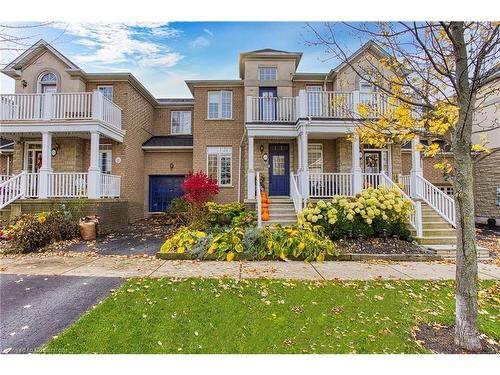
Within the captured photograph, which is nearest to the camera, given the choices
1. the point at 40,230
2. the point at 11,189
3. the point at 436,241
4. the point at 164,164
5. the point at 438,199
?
the point at 40,230

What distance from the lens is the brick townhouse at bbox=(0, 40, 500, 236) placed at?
11.0 metres

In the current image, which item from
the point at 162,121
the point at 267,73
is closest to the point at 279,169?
the point at 267,73

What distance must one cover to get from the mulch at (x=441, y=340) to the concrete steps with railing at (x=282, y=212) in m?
6.63

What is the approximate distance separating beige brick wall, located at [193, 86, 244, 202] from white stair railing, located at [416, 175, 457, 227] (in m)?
7.58

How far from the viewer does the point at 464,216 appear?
9.93 feet

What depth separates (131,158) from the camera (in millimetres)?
13578

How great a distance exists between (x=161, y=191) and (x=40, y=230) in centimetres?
702

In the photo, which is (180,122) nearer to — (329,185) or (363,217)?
(329,185)

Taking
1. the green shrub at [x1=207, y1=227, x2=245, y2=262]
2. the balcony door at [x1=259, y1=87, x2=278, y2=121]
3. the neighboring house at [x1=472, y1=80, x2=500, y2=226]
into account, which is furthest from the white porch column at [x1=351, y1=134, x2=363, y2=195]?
the neighboring house at [x1=472, y1=80, x2=500, y2=226]

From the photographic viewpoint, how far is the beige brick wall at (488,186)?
13156 millimetres

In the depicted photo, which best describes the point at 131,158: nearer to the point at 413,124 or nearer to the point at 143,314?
the point at 143,314

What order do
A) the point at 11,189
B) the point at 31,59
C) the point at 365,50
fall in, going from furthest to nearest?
the point at 31,59 < the point at 11,189 < the point at 365,50

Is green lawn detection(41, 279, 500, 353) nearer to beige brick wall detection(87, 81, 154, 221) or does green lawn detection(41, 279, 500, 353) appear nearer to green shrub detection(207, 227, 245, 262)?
green shrub detection(207, 227, 245, 262)

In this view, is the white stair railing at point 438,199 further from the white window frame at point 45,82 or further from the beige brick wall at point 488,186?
the white window frame at point 45,82
